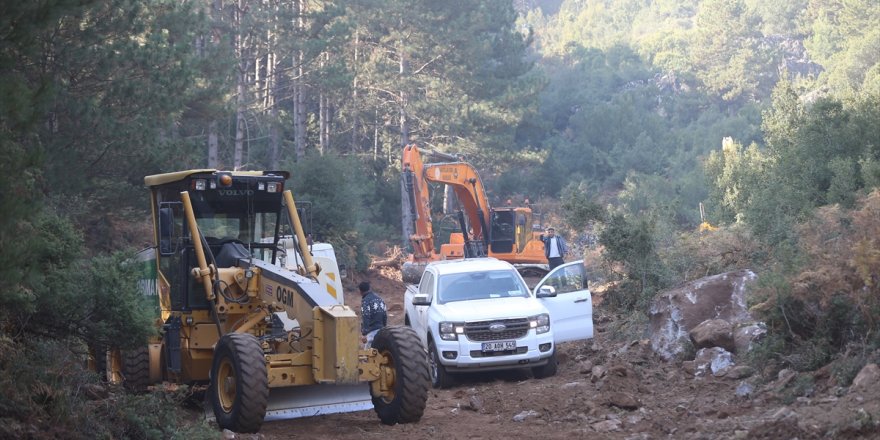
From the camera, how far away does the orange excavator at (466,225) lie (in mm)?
27188

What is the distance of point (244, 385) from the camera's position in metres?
10.1

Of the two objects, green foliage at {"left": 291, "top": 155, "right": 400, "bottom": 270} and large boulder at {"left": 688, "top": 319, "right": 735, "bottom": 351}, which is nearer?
large boulder at {"left": 688, "top": 319, "right": 735, "bottom": 351}

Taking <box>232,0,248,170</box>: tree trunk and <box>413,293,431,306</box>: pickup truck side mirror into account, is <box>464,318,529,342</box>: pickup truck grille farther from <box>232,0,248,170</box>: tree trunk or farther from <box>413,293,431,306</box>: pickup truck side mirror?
<box>232,0,248,170</box>: tree trunk

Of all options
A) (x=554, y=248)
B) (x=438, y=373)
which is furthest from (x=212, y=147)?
(x=438, y=373)

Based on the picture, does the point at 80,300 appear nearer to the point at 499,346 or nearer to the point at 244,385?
the point at 244,385

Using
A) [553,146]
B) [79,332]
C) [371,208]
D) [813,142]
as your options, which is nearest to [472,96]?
[371,208]

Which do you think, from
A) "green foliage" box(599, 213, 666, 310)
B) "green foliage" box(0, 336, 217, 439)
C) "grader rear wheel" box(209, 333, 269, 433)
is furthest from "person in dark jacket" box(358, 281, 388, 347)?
"green foliage" box(599, 213, 666, 310)

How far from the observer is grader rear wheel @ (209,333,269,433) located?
33.3 ft

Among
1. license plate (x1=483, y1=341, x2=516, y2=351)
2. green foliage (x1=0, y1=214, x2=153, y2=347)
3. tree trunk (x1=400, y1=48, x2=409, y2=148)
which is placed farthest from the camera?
tree trunk (x1=400, y1=48, x2=409, y2=148)

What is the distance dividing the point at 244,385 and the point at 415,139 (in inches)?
1431

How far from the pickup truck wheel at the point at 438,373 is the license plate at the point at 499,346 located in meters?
0.74

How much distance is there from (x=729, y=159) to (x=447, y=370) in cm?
2457

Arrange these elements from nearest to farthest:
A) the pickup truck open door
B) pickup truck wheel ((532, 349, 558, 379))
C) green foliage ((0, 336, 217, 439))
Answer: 1. green foliage ((0, 336, 217, 439))
2. pickup truck wheel ((532, 349, 558, 379))
3. the pickup truck open door

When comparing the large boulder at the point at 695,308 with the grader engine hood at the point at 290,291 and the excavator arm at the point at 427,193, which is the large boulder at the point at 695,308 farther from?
the excavator arm at the point at 427,193
